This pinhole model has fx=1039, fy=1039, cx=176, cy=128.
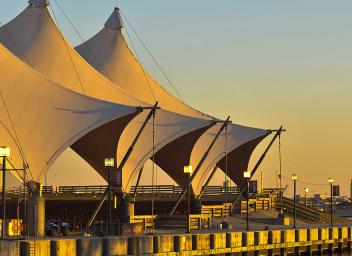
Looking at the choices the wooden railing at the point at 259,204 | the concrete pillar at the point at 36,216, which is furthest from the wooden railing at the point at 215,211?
the concrete pillar at the point at 36,216

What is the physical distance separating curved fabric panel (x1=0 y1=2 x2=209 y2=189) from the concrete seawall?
14283 mm

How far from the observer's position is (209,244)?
54.1 metres

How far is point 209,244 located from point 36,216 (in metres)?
9.11

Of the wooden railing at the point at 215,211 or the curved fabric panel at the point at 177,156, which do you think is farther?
the curved fabric panel at the point at 177,156

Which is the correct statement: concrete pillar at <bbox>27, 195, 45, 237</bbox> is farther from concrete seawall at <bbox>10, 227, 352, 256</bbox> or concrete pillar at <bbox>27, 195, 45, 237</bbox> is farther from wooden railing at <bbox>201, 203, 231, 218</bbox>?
wooden railing at <bbox>201, 203, 231, 218</bbox>

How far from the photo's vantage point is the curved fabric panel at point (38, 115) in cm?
6069

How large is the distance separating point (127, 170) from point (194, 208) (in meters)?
9.40

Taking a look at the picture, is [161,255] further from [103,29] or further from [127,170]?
[103,29]

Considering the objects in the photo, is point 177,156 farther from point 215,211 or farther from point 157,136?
point 157,136

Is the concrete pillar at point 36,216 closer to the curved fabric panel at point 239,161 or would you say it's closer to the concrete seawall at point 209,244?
the concrete seawall at point 209,244

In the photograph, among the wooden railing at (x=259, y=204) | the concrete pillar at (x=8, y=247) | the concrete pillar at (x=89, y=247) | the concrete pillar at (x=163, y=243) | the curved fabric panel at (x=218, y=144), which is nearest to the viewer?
the concrete pillar at (x=8, y=247)

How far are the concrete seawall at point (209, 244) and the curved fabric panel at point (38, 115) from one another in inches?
468

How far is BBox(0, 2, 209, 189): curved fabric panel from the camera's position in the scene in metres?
78.2

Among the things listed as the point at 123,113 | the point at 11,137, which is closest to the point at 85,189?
the point at 123,113
